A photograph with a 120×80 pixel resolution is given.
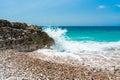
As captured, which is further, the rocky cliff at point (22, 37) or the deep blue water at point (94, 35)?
the deep blue water at point (94, 35)

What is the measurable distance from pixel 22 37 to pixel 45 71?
633 centimetres

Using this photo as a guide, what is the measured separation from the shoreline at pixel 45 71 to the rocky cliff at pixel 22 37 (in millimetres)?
3461

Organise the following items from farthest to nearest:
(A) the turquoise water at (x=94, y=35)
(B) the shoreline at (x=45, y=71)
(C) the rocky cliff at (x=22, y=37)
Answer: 1. (A) the turquoise water at (x=94, y=35)
2. (C) the rocky cliff at (x=22, y=37)
3. (B) the shoreline at (x=45, y=71)

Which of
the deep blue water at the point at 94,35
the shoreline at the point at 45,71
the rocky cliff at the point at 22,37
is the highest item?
the rocky cliff at the point at 22,37

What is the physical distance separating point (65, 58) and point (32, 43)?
11.1ft

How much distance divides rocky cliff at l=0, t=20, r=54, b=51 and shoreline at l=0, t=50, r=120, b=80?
3461 millimetres

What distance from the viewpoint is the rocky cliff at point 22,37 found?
1507cm

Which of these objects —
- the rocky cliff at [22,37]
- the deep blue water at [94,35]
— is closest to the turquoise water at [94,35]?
the deep blue water at [94,35]

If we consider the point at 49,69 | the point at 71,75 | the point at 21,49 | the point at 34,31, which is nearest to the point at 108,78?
the point at 71,75

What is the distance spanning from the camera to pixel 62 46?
18000 mm

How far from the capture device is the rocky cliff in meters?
15.1

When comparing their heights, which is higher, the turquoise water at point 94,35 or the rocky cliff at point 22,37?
the rocky cliff at point 22,37

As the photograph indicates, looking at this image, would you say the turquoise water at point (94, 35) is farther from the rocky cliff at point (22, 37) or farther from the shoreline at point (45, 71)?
the shoreline at point (45, 71)

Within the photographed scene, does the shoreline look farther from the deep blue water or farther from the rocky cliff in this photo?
the deep blue water
